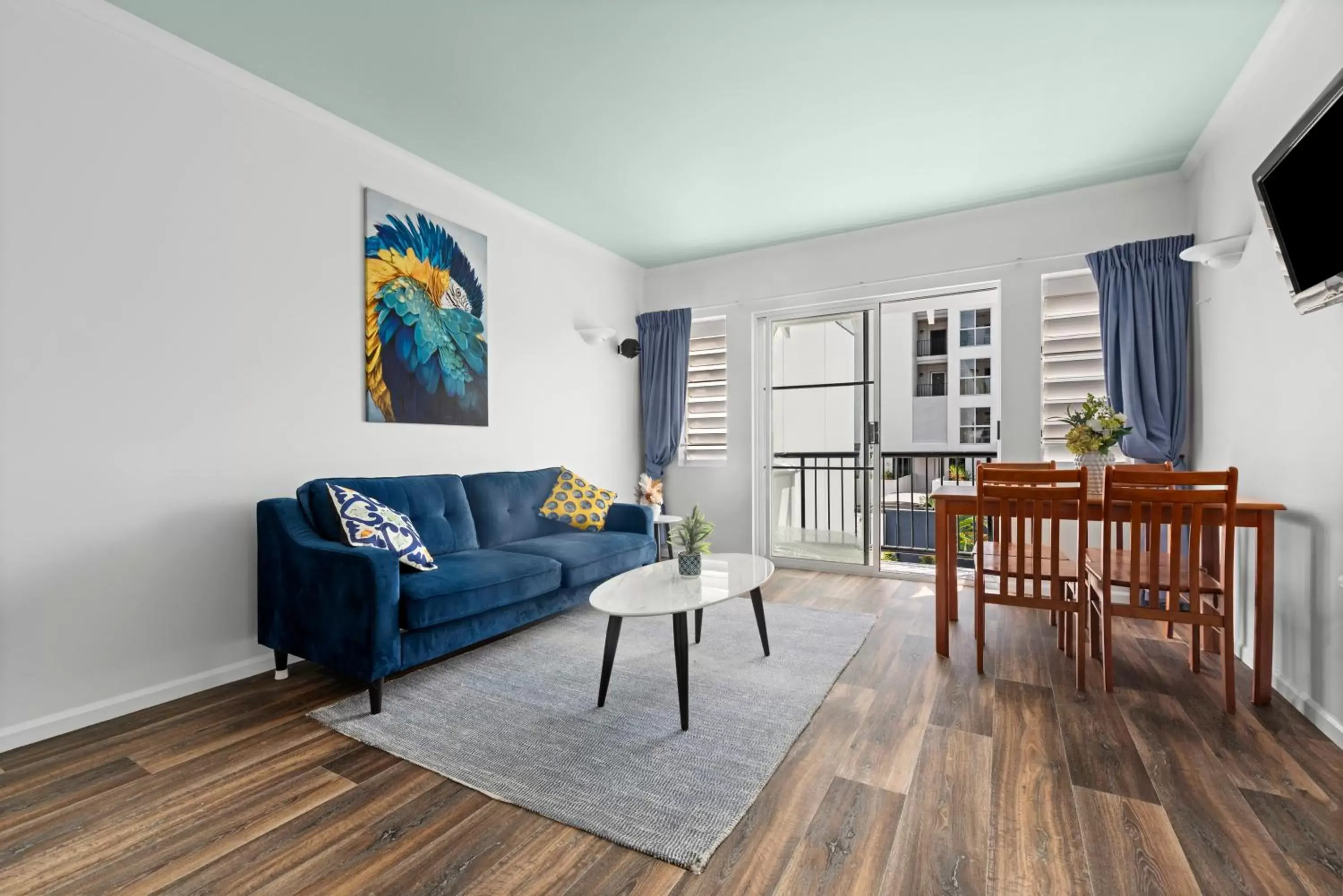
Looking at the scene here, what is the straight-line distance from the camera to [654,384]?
212 inches

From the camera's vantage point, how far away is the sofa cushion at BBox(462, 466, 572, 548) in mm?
3594

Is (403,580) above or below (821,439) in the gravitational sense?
below

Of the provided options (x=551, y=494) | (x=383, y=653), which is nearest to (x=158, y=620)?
(x=383, y=653)

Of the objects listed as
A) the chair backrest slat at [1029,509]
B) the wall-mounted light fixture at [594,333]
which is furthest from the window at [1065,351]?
the wall-mounted light fixture at [594,333]

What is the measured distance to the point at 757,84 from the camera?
2.74 meters

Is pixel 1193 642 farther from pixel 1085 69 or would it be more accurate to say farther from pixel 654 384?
pixel 654 384

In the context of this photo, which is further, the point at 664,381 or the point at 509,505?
the point at 664,381

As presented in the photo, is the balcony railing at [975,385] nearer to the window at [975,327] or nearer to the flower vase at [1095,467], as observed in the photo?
the window at [975,327]

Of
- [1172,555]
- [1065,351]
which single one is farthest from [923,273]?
[1172,555]

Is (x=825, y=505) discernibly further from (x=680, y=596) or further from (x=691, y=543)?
(x=680, y=596)

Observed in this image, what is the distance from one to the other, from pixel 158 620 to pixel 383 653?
98 centimetres

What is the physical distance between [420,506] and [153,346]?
1296 mm

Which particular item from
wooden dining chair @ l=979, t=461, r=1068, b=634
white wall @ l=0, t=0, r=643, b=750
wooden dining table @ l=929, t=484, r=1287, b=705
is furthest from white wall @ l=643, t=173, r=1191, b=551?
white wall @ l=0, t=0, r=643, b=750

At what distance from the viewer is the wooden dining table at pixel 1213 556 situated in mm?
2279
